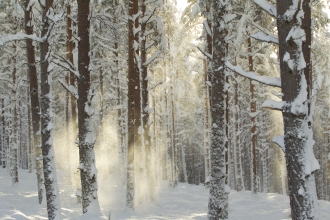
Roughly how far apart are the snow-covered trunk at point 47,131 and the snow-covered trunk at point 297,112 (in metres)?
6.00

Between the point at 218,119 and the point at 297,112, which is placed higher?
the point at 218,119

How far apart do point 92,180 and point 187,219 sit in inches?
163

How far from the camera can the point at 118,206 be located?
12875 mm

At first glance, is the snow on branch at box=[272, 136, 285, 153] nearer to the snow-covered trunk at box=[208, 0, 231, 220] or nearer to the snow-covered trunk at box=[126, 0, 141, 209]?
the snow-covered trunk at box=[208, 0, 231, 220]

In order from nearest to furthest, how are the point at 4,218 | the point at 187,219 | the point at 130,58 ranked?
the point at 4,218
the point at 187,219
the point at 130,58

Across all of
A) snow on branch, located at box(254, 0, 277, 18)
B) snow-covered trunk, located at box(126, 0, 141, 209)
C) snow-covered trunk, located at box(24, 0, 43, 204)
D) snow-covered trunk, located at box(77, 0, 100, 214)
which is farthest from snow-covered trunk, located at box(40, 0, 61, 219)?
snow on branch, located at box(254, 0, 277, 18)

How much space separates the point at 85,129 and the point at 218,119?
3326 mm

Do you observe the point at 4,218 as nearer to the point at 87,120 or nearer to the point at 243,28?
the point at 87,120

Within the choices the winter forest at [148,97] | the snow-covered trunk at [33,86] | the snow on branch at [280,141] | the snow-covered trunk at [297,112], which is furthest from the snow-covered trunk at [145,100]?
the snow-covered trunk at [297,112]

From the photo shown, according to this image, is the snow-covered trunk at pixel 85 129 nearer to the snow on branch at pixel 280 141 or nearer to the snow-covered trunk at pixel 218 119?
the snow-covered trunk at pixel 218 119

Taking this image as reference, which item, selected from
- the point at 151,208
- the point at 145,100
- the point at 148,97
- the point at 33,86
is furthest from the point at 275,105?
the point at 148,97

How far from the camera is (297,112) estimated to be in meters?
4.02

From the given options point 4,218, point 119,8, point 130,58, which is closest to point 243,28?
point 130,58

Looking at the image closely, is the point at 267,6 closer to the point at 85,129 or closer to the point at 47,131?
the point at 85,129
